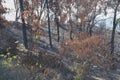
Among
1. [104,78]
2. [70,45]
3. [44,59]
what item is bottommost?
[104,78]

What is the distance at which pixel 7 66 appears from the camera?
42.3 feet

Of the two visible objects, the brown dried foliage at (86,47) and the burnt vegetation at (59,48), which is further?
the brown dried foliage at (86,47)

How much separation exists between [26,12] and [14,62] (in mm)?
18115

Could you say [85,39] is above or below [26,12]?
below

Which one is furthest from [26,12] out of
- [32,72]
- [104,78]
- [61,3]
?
[61,3]

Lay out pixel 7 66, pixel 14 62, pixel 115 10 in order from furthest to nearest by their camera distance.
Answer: pixel 115 10 → pixel 14 62 → pixel 7 66

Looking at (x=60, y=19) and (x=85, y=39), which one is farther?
(x=60, y=19)

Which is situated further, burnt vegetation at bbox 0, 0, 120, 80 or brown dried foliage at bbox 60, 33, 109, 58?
brown dried foliage at bbox 60, 33, 109, 58

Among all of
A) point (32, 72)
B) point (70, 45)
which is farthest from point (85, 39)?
point (32, 72)

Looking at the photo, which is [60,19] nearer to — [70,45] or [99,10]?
[99,10]

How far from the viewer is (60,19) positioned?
187 ft

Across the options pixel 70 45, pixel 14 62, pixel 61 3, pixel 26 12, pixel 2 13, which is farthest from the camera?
→ pixel 61 3

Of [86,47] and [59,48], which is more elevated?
[86,47]

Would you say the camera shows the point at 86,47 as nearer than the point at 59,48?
Yes
